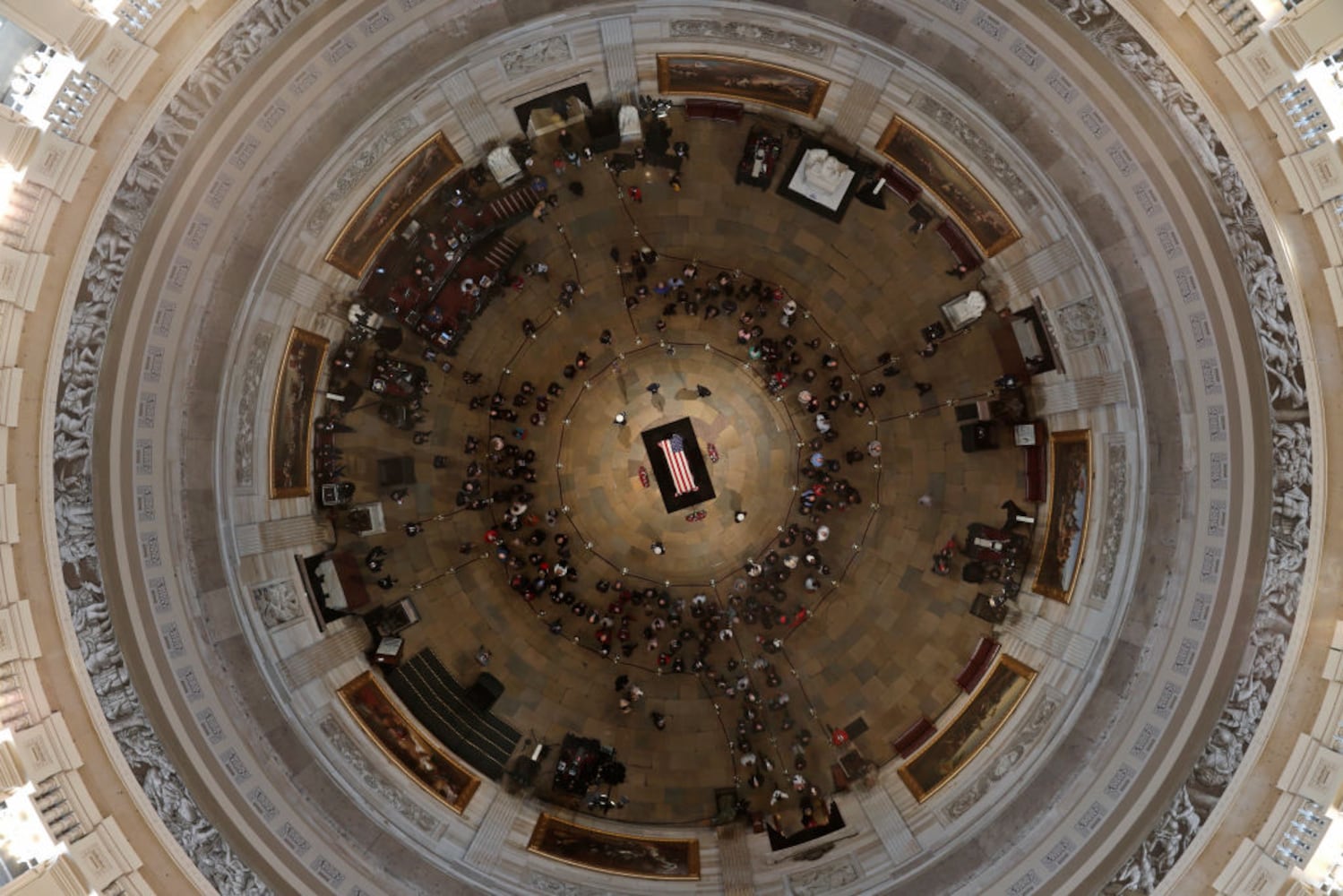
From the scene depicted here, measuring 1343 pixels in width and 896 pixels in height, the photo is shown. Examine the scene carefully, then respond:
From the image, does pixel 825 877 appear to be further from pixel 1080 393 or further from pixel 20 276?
pixel 20 276

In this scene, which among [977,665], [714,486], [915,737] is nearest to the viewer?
[977,665]

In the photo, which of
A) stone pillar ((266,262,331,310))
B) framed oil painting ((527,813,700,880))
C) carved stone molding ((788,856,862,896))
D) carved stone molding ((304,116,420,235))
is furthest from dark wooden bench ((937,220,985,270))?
framed oil painting ((527,813,700,880))

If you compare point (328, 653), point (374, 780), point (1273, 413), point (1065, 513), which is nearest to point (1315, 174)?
point (1273, 413)

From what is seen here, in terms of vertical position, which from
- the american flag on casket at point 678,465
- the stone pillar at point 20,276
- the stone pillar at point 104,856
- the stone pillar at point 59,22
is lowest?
the stone pillar at point 104,856

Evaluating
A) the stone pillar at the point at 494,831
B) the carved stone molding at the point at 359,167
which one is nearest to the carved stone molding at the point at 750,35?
the carved stone molding at the point at 359,167

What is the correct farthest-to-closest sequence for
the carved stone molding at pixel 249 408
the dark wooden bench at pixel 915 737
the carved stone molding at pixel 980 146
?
the dark wooden bench at pixel 915 737
the carved stone molding at pixel 249 408
the carved stone molding at pixel 980 146

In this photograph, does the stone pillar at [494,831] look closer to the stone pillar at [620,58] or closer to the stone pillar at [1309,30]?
the stone pillar at [620,58]

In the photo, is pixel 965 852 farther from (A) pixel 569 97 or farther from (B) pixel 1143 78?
(A) pixel 569 97

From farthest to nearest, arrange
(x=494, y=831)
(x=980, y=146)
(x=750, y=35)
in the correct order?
(x=494, y=831) < (x=980, y=146) < (x=750, y=35)
